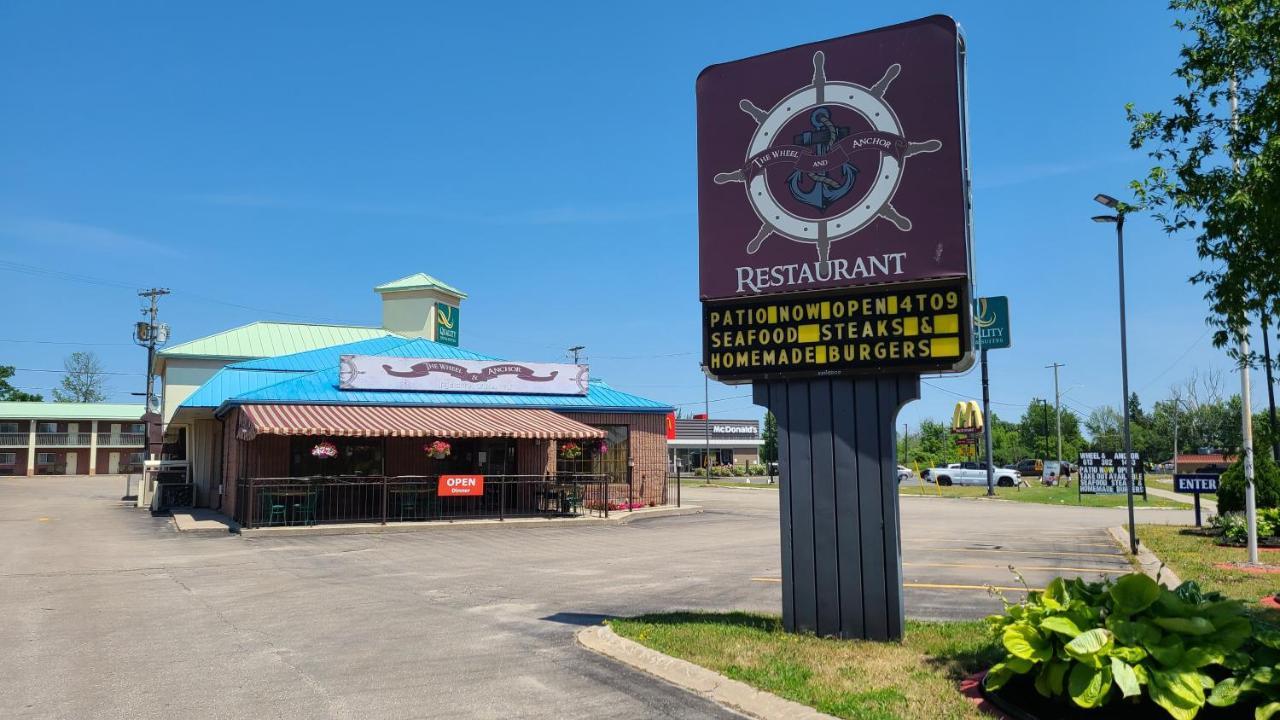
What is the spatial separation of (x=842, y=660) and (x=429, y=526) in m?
15.8

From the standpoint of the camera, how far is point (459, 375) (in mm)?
26516

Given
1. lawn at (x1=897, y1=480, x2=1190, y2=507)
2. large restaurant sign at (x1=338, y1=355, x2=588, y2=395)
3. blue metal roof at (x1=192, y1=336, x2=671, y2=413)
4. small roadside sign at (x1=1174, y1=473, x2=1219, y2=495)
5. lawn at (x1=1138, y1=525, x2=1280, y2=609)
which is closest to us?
lawn at (x1=1138, y1=525, x2=1280, y2=609)

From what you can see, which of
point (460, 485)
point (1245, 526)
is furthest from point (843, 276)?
point (460, 485)

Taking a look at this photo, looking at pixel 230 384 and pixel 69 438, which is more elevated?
pixel 230 384

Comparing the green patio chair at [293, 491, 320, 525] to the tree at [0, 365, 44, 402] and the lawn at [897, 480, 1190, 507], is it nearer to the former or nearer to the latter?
the lawn at [897, 480, 1190, 507]

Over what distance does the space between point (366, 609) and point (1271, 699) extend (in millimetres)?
8319

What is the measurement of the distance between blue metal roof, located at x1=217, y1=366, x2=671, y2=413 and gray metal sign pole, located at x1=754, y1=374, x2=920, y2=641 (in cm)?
1789

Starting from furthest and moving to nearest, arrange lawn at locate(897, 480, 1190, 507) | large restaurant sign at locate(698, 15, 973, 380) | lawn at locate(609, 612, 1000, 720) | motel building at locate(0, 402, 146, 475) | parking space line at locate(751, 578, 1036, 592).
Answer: motel building at locate(0, 402, 146, 475), lawn at locate(897, 480, 1190, 507), parking space line at locate(751, 578, 1036, 592), large restaurant sign at locate(698, 15, 973, 380), lawn at locate(609, 612, 1000, 720)

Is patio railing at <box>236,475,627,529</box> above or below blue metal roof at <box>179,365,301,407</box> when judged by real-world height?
below

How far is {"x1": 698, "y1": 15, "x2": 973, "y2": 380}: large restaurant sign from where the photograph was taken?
7.41m

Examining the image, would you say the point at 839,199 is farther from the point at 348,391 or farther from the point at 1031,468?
the point at 1031,468

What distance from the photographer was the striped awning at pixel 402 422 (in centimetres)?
2081

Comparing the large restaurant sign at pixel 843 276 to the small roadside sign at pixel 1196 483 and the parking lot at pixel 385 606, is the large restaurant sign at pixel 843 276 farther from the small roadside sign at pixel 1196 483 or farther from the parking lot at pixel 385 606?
the small roadside sign at pixel 1196 483

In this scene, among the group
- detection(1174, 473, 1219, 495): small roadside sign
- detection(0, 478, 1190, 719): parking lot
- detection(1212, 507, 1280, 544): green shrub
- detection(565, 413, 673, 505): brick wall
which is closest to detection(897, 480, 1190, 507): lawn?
detection(565, 413, 673, 505): brick wall
